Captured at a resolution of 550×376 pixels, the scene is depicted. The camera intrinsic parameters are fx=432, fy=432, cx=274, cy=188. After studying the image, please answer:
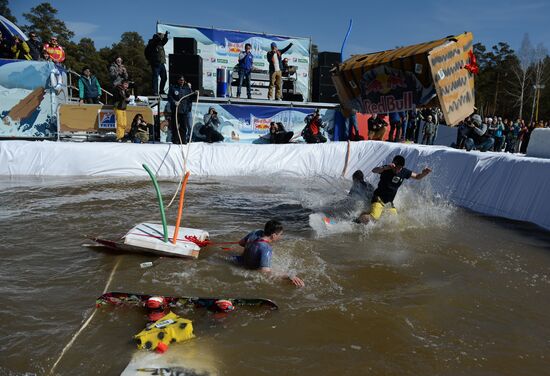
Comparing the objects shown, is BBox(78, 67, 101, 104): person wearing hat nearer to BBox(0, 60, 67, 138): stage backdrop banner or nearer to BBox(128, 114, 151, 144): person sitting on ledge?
BBox(0, 60, 67, 138): stage backdrop banner

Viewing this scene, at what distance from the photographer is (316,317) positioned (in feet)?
14.6

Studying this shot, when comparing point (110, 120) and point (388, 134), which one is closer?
point (110, 120)

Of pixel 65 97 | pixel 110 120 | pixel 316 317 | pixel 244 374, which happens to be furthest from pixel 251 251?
pixel 65 97

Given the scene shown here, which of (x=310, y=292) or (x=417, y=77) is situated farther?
(x=417, y=77)

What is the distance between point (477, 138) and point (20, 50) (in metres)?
15.7

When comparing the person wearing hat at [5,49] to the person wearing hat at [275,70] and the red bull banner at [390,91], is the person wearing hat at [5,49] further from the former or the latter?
the red bull banner at [390,91]

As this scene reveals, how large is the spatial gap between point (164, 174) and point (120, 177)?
1280 millimetres

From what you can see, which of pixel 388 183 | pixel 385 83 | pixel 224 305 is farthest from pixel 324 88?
pixel 224 305

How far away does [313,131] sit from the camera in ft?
53.7

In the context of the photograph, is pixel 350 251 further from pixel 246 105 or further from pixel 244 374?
pixel 246 105

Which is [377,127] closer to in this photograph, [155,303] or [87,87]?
[87,87]

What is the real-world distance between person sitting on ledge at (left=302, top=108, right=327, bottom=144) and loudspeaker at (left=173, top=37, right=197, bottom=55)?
5.30 meters

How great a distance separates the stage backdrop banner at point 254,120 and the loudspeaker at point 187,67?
3.53 feet

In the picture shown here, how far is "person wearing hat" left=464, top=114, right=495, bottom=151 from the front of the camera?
13453 mm
